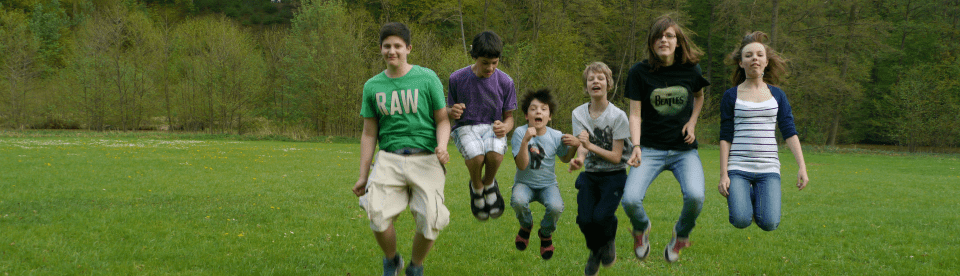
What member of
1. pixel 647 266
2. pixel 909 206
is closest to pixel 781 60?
pixel 647 266

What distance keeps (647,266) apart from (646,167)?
9.85 feet

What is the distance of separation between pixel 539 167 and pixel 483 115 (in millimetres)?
808

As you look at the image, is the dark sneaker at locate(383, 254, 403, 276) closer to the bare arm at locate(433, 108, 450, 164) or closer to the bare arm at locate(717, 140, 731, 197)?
the bare arm at locate(433, 108, 450, 164)

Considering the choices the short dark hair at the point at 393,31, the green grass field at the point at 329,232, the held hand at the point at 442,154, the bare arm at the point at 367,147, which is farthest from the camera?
the green grass field at the point at 329,232

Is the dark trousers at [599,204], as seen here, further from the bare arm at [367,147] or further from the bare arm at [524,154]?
the bare arm at [367,147]

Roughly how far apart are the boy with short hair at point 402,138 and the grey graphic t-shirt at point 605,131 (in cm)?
137

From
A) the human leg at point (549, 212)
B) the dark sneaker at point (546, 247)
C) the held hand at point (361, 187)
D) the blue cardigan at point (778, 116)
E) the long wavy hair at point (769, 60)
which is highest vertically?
the long wavy hair at point (769, 60)

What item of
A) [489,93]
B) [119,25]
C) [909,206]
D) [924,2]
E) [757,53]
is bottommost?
[909,206]

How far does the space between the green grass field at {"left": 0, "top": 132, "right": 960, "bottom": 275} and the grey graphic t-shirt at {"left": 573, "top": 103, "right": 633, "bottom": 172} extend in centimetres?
225

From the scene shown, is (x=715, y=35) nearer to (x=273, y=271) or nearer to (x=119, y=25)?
(x=119, y=25)

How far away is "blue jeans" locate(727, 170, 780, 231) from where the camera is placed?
4629 millimetres

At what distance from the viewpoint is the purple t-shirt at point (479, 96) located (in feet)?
16.2

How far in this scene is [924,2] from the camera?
48875mm

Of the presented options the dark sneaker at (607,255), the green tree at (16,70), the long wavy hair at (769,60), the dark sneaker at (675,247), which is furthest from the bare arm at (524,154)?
the green tree at (16,70)
